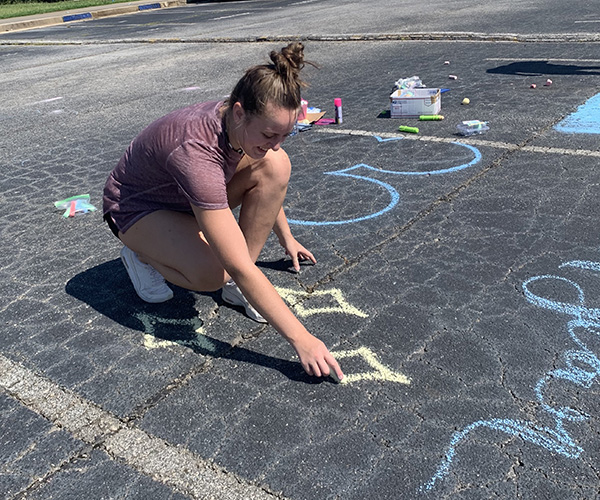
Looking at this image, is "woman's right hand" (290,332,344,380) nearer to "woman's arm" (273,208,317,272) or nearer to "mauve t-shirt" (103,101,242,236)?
"mauve t-shirt" (103,101,242,236)

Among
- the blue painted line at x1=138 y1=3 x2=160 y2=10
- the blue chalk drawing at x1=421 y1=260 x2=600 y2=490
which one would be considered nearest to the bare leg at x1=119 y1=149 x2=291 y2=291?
the blue chalk drawing at x1=421 y1=260 x2=600 y2=490

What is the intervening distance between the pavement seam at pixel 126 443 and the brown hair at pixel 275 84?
128cm

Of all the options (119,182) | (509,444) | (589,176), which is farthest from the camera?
(589,176)

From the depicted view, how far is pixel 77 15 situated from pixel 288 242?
22.5 meters

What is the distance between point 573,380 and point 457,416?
503 mm

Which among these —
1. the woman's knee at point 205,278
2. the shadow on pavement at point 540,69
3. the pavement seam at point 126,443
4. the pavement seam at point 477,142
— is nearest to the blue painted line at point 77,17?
the shadow on pavement at point 540,69

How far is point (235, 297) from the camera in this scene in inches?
121

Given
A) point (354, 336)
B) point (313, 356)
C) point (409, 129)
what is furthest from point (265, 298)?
point (409, 129)

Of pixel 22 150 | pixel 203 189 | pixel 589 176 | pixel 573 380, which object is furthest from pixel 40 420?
pixel 22 150

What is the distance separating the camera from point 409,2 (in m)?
17.2

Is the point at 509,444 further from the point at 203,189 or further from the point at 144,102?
the point at 144,102

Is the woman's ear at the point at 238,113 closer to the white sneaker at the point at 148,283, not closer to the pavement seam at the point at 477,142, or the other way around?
the white sneaker at the point at 148,283

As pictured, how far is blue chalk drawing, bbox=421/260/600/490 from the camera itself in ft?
6.87

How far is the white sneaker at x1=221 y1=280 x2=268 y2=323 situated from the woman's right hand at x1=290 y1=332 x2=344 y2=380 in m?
0.62
